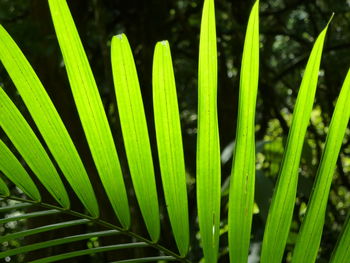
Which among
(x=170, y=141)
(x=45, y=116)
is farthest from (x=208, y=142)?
(x=45, y=116)

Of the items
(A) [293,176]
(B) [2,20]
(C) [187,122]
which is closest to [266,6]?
(C) [187,122]

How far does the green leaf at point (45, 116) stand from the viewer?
0.64 metres

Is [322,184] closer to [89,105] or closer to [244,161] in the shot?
[244,161]

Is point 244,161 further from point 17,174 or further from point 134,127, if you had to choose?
point 17,174

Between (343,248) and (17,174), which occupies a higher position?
(17,174)

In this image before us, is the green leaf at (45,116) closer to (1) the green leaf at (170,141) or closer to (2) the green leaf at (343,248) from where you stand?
(1) the green leaf at (170,141)

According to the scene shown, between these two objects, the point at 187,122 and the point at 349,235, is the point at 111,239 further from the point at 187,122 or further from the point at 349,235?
the point at 349,235

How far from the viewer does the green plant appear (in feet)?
2.07

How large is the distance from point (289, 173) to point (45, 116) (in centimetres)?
28

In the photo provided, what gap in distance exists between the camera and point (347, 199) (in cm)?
295

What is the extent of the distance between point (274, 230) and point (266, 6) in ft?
7.76

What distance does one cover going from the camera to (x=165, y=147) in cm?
67

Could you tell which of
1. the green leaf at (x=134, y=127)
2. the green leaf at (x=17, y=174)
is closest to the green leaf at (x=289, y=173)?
the green leaf at (x=134, y=127)

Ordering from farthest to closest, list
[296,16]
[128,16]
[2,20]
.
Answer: [296,16]
[128,16]
[2,20]
